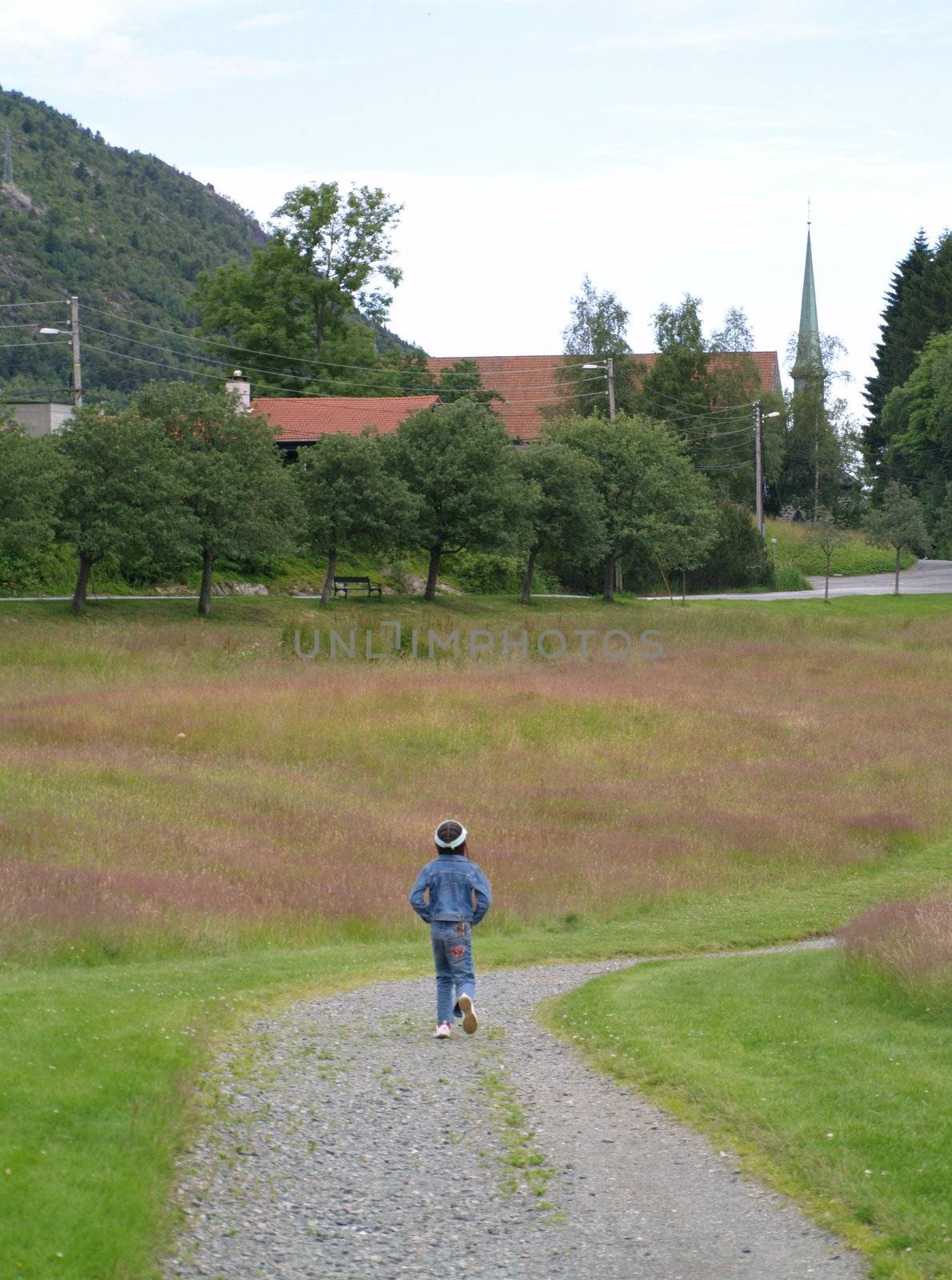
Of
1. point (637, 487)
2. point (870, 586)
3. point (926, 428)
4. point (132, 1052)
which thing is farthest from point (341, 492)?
point (926, 428)

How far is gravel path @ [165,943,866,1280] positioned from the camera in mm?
7402

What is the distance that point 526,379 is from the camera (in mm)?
129750

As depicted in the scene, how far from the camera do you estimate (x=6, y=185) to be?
181875 millimetres

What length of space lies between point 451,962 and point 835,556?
317ft

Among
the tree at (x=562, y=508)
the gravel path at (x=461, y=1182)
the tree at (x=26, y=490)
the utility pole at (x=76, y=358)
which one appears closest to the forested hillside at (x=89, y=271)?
the tree at (x=562, y=508)

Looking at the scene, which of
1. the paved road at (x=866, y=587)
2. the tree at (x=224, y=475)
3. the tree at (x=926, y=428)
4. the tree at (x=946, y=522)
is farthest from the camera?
the tree at (x=926, y=428)

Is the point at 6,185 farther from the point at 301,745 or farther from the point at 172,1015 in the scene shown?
the point at 172,1015

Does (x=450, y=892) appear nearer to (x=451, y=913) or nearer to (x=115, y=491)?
(x=451, y=913)

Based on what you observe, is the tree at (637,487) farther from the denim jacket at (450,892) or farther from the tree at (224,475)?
the denim jacket at (450,892)

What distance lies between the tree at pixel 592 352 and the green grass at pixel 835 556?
586 inches

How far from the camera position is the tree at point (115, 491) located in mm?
52969

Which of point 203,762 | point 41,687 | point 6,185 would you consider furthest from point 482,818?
point 6,185

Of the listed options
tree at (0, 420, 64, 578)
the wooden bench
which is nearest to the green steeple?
the wooden bench

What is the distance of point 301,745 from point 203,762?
3.08m
